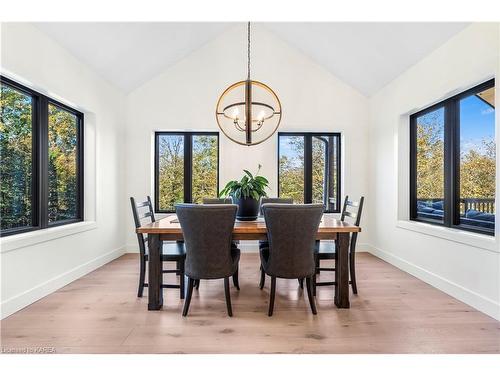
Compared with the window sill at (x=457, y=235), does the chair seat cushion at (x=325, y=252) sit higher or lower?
lower

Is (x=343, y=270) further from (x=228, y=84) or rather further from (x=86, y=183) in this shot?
(x=228, y=84)

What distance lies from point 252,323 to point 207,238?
28.7 inches

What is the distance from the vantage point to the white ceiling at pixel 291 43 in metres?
3.19

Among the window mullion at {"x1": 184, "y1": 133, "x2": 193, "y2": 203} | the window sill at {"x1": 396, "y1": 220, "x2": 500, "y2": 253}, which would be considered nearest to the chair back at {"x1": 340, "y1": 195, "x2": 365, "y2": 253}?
the window sill at {"x1": 396, "y1": 220, "x2": 500, "y2": 253}

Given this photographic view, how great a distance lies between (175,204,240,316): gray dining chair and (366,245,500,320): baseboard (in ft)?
6.89

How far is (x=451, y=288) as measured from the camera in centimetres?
295

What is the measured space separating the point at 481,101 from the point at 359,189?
7.47 feet

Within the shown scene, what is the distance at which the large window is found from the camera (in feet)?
9.18

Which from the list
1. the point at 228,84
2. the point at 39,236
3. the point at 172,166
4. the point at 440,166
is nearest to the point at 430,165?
the point at 440,166

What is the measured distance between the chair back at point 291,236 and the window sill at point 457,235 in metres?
1.44

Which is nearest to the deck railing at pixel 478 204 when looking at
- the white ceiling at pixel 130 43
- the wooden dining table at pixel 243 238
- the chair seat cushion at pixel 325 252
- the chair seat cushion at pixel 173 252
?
the wooden dining table at pixel 243 238

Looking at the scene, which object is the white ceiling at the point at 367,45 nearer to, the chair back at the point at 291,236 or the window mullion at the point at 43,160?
the chair back at the point at 291,236

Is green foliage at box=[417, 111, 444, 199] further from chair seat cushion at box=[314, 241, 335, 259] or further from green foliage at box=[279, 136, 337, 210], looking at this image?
chair seat cushion at box=[314, 241, 335, 259]
